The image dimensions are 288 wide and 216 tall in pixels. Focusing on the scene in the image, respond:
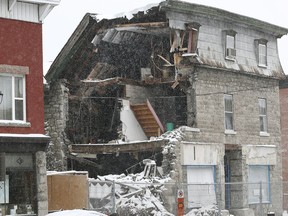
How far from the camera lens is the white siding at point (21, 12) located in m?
24.7

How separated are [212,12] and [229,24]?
228 cm

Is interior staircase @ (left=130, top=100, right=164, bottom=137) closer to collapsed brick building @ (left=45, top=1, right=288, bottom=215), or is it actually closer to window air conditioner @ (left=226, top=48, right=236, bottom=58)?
collapsed brick building @ (left=45, top=1, right=288, bottom=215)

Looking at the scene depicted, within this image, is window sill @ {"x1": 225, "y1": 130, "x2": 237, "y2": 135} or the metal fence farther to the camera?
window sill @ {"x1": 225, "y1": 130, "x2": 237, "y2": 135}

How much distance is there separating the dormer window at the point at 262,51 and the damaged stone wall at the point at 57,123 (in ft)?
37.4

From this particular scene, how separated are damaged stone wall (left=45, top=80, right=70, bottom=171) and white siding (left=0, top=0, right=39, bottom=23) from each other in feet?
27.3

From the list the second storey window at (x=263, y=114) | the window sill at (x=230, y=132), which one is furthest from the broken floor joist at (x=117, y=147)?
the second storey window at (x=263, y=114)

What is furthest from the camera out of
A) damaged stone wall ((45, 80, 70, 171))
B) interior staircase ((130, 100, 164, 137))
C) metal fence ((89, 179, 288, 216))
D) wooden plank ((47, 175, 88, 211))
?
interior staircase ((130, 100, 164, 137))

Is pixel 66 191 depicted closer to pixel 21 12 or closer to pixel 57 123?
pixel 21 12

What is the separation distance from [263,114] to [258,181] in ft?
12.5

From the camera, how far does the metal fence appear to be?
2720cm

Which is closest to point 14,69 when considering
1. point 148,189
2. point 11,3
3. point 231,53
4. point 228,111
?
point 11,3

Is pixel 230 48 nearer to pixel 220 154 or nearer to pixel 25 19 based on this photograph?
pixel 220 154

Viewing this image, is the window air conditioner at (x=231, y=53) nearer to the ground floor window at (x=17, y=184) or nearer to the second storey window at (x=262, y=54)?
the second storey window at (x=262, y=54)

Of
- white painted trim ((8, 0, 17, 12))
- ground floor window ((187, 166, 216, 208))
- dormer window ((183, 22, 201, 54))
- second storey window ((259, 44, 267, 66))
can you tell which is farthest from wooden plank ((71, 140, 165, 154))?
white painted trim ((8, 0, 17, 12))
